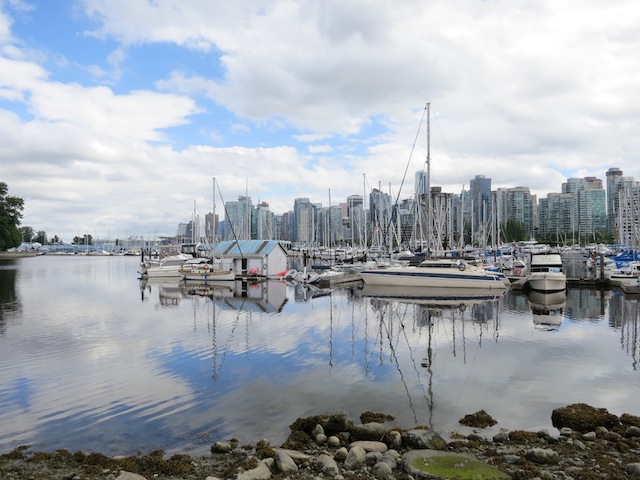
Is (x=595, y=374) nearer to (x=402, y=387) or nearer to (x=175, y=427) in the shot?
(x=402, y=387)

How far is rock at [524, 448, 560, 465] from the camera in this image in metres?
10.2

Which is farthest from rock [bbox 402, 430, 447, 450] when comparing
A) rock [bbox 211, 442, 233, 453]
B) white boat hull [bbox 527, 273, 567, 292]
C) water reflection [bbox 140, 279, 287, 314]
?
white boat hull [bbox 527, 273, 567, 292]

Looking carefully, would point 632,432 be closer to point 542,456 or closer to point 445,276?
point 542,456

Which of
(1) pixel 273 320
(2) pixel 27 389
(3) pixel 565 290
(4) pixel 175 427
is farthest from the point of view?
(3) pixel 565 290

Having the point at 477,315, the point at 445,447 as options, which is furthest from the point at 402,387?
the point at 477,315

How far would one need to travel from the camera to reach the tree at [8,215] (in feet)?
407

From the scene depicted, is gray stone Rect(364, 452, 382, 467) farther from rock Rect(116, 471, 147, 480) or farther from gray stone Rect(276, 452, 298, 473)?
rock Rect(116, 471, 147, 480)

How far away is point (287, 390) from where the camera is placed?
629 inches

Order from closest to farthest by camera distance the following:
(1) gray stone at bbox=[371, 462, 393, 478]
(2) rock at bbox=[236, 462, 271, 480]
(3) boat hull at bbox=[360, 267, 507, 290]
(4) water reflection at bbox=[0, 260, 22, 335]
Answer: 1. (2) rock at bbox=[236, 462, 271, 480]
2. (1) gray stone at bbox=[371, 462, 393, 478]
3. (4) water reflection at bbox=[0, 260, 22, 335]
4. (3) boat hull at bbox=[360, 267, 507, 290]

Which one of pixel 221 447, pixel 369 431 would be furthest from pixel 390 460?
pixel 221 447

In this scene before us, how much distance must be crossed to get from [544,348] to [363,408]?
1262 cm

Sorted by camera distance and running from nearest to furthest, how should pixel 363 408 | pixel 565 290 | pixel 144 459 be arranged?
pixel 144 459, pixel 363 408, pixel 565 290

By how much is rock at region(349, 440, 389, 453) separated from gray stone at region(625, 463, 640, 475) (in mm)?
5026

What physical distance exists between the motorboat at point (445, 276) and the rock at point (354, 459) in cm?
3849
